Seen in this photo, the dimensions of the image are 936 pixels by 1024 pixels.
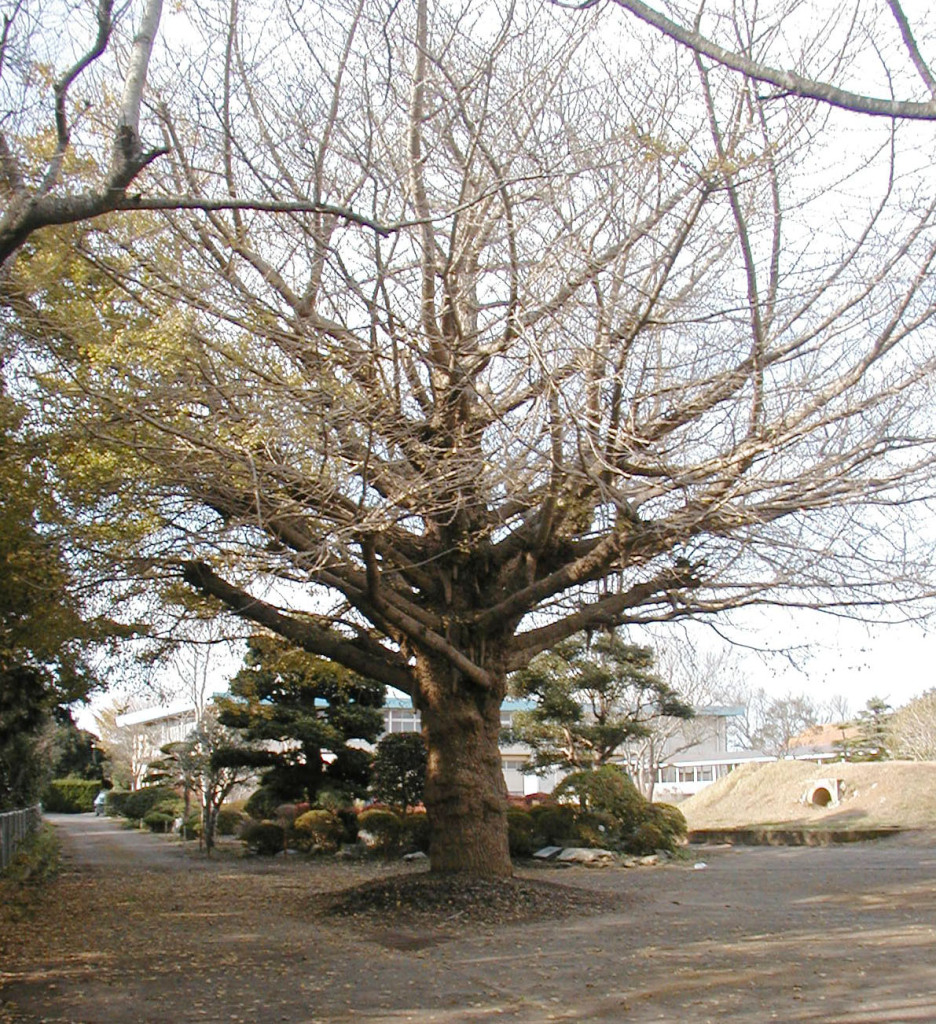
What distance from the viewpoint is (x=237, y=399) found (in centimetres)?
871

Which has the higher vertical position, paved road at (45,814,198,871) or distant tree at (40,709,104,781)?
distant tree at (40,709,104,781)

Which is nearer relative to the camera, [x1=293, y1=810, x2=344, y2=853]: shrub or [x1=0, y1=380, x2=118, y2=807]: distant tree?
[x1=0, y1=380, x2=118, y2=807]: distant tree

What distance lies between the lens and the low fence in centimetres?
1430

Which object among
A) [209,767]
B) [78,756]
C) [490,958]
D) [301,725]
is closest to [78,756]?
[78,756]

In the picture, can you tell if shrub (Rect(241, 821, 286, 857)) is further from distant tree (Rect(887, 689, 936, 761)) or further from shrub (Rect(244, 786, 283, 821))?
distant tree (Rect(887, 689, 936, 761))

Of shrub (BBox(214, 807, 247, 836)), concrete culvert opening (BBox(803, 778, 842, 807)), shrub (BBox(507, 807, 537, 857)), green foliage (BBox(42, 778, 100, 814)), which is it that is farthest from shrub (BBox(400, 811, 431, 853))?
green foliage (BBox(42, 778, 100, 814))

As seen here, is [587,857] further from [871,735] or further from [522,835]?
[871,735]

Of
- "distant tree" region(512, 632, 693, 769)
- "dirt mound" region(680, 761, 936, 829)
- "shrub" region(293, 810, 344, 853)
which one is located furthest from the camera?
"dirt mound" region(680, 761, 936, 829)

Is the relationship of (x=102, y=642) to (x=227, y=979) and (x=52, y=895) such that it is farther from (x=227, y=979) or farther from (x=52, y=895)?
(x=227, y=979)

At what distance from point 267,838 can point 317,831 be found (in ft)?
3.71

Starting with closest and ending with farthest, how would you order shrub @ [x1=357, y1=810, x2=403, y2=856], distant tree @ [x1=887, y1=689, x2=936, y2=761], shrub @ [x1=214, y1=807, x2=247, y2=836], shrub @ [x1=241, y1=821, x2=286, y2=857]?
shrub @ [x1=357, y1=810, x2=403, y2=856]
shrub @ [x1=241, y1=821, x2=286, y2=857]
shrub @ [x1=214, y1=807, x2=247, y2=836]
distant tree @ [x1=887, y1=689, x2=936, y2=761]

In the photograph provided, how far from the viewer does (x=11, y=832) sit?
15.4m

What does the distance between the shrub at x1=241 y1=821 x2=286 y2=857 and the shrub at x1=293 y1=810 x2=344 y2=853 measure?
381 mm

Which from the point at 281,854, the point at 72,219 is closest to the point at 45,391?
the point at 72,219
